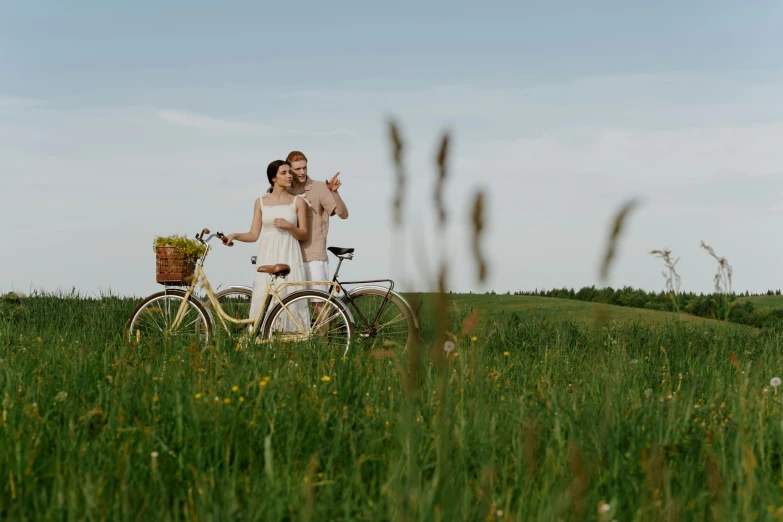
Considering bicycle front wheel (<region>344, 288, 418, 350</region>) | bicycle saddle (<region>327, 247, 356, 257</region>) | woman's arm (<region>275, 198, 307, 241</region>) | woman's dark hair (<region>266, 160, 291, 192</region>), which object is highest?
woman's dark hair (<region>266, 160, 291, 192</region>)

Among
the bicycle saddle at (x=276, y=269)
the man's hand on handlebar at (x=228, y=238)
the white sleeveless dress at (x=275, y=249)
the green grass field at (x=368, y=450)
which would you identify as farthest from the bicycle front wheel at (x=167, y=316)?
the green grass field at (x=368, y=450)

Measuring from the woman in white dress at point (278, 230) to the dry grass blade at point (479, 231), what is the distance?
288 inches

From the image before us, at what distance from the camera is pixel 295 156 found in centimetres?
945

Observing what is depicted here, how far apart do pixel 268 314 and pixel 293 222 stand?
1.34 metres

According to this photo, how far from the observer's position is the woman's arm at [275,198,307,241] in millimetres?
8859

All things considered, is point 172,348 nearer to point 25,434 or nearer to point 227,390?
point 227,390

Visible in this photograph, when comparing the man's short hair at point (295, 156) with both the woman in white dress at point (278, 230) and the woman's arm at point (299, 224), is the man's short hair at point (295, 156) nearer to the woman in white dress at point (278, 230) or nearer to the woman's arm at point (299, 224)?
the woman in white dress at point (278, 230)

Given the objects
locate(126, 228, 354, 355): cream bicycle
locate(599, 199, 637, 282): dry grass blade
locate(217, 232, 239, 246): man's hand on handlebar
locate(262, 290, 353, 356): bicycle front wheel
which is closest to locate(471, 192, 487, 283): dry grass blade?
locate(599, 199, 637, 282): dry grass blade

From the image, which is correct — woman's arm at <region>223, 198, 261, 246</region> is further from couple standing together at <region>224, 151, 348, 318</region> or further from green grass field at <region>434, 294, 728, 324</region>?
green grass field at <region>434, 294, 728, 324</region>

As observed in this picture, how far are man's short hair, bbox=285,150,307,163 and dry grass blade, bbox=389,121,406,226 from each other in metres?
7.86

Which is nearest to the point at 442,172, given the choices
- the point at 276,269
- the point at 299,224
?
the point at 276,269

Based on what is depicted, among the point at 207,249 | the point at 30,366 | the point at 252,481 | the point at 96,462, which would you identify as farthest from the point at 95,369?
the point at 207,249

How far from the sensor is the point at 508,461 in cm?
338

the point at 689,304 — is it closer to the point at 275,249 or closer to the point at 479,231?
the point at 275,249
